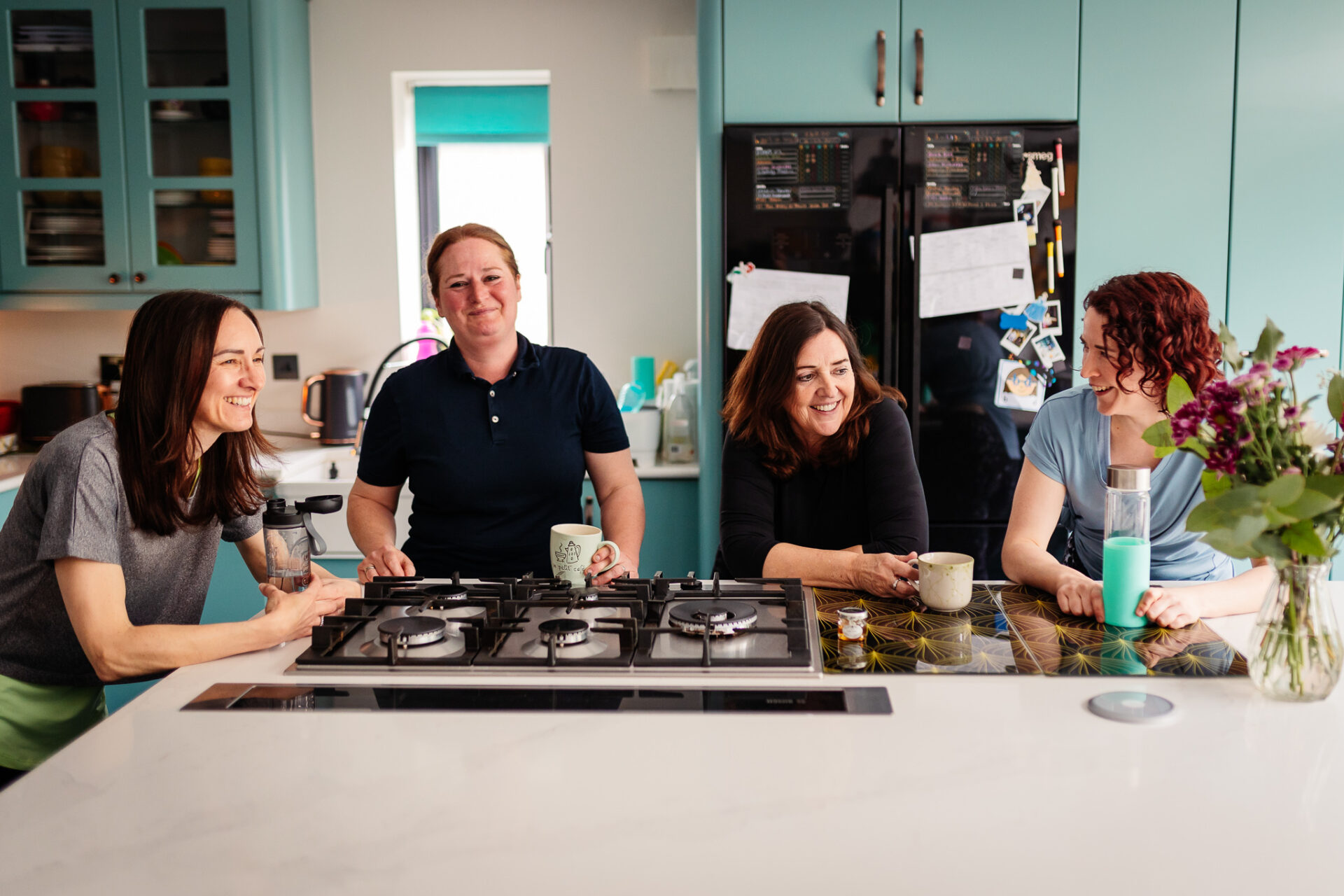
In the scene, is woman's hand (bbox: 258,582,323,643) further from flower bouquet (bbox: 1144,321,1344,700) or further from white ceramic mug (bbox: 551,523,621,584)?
flower bouquet (bbox: 1144,321,1344,700)

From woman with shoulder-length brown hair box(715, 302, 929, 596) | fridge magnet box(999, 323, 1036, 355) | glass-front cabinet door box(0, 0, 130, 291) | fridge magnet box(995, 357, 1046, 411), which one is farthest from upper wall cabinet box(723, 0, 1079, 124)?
glass-front cabinet door box(0, 0, 130, 291)

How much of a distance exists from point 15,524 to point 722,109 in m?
1.91

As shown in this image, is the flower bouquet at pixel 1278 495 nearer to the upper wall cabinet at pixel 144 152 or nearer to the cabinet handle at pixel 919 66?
the cabinet handle at pixel 919 66

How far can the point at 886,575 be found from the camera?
1641 millimetres

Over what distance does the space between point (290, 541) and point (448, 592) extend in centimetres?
24

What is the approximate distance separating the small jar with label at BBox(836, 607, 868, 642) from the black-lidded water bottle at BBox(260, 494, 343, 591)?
27.8 inches

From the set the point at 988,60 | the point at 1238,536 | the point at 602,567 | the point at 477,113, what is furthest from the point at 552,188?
the point at 1238,536

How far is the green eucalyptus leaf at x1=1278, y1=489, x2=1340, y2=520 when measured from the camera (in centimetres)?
110

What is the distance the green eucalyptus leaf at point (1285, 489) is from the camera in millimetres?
1091

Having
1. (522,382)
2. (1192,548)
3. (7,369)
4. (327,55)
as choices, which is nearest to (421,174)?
(327,55)

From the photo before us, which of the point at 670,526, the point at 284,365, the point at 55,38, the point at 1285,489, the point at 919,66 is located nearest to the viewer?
the point at 1285,489

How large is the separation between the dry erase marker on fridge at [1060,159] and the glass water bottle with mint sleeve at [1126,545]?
60.1 inches

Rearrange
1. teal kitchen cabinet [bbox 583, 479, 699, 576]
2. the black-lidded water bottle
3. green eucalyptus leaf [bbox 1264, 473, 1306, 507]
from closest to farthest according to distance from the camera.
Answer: green eucalyptus leaf [bbox 1264, 473, 1306, 507] < the black-lidded water bottle < teal kitchen cabinet [bbox 583, 479, 699, 576]

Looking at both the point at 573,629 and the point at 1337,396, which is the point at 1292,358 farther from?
the point at 573,629
